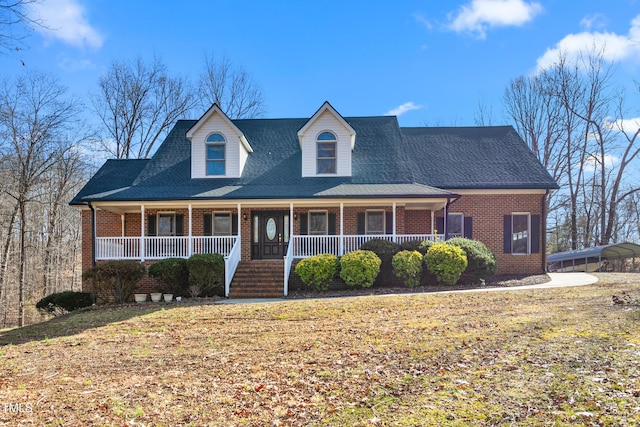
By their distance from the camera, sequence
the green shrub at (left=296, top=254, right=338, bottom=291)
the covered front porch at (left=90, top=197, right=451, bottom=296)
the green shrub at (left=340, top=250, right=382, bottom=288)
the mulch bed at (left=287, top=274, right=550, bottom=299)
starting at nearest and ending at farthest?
the mulch bed at (left=287, top=274, right=550, bottom=299) < the green shrub at (left=340, top=250, right=382, bottom=288) < the green shrub at (left=296, top=254, right=338, bottom=291) < the covered front porch at (left=90, top=197, right=451, bottom=296)

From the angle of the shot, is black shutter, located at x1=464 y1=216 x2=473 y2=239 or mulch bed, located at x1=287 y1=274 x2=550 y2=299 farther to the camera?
black shutter, located at x1=464 y1=216 x2=473 y2=239

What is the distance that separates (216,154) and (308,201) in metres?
4.84

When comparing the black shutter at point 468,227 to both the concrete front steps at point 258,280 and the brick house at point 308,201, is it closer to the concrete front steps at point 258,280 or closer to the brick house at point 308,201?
the brick house at point 308,201

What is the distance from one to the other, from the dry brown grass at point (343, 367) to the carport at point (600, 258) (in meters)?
14.5

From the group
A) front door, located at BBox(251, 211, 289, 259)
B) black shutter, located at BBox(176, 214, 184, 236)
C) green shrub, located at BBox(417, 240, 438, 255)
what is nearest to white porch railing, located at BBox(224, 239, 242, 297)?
front door, located at BBox(251, 211, 289, 259)

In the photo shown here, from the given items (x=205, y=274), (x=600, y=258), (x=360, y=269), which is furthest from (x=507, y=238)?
(x=205, y=274)

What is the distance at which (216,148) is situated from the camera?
61.2 ft

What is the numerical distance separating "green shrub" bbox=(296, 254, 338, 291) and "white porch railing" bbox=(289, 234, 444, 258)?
150 cm

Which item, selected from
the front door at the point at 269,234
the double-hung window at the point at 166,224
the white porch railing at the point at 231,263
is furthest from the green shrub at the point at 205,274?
the double-hung window at the point at 166,224

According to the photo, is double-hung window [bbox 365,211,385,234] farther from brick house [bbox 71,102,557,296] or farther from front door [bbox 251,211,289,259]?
front door [bbox 251,211,289,259]

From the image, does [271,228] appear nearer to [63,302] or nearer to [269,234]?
[269,234]

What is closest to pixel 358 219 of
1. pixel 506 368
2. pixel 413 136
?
pixel 413 136

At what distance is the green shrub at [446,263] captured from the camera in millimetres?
14211

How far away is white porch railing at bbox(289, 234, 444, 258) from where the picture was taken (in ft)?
53.6
